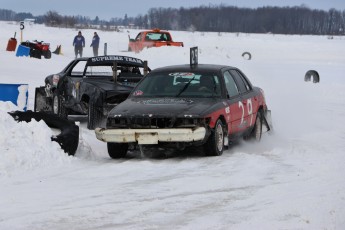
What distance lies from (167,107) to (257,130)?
2412 millimetres

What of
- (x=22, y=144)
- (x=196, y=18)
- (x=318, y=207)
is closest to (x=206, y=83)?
(x=22, y=144)

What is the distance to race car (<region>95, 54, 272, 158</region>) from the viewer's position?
8.75m

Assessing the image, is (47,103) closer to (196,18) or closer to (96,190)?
(96,190)

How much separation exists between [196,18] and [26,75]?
153895 mm

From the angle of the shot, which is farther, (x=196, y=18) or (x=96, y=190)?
(x=196, y=18)

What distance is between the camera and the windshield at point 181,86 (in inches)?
385

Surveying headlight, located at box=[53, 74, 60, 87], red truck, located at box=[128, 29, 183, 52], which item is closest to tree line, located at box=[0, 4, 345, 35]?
red truck, located at box=[128, 29, 183, 52]

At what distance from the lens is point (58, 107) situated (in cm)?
1341

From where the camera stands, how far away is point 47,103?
14188mm

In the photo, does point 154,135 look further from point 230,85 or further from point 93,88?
point 93,88

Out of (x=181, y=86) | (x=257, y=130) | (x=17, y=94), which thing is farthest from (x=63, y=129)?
(x=17, y=94)

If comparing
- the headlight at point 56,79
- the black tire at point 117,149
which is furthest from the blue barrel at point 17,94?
the black tire at point 117,149

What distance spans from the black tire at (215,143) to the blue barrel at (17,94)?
187 inches

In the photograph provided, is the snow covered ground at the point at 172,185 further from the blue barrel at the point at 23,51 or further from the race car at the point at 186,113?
the blue barrel at the point at 23,51
